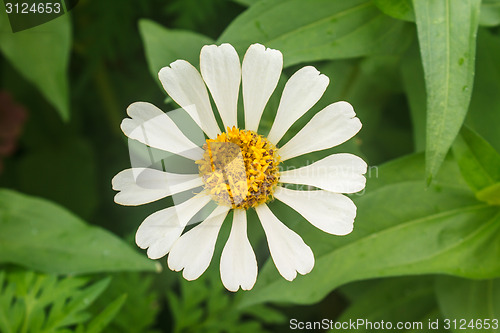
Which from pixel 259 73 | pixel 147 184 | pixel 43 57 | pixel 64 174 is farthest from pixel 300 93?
pixel 64 174

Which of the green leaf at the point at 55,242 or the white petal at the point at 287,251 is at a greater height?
the white petal at the point at 287,251

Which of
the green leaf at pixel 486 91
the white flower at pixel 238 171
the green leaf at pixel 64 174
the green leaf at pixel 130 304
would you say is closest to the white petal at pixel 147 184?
the white flower at pixel 238 171

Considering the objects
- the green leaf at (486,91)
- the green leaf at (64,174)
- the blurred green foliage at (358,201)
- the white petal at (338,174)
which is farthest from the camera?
the green leaf at (64,174)

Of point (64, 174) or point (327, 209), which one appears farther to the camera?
point (64, 174)

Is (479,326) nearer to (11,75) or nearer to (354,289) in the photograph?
(354,289)

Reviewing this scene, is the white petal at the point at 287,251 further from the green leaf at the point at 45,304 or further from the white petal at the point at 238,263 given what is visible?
the green leaf at the point at 45,304

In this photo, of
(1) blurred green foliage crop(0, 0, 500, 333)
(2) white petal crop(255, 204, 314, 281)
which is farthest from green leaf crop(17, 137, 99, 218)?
(2) white petal crop(255, 204, 314, 281)

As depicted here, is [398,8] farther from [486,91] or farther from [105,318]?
[105,318]
